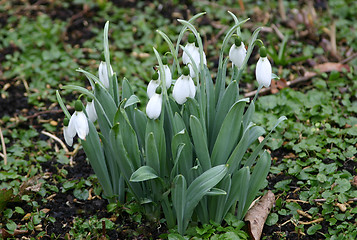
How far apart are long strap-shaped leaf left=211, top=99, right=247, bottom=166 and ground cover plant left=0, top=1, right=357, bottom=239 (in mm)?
347

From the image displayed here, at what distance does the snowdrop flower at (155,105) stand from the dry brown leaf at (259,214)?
753 millimetres

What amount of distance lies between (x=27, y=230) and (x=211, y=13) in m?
2.82

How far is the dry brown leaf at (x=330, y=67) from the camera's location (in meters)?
3.59

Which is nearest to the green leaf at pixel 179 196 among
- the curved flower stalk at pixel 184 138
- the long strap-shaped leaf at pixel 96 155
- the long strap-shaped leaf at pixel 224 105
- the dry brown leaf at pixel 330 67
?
the curved flower stalk at pixel 184 138

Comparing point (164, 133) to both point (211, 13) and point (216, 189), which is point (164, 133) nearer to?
point (216, 189)

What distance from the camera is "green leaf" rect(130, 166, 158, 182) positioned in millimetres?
1998

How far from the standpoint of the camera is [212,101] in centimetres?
219

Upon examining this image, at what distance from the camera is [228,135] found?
207 cm

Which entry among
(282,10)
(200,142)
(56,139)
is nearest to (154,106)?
(200,142)

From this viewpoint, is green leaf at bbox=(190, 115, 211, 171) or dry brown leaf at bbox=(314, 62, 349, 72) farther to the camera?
dry brown leaf at bbox=(314, 62, 349, 72)

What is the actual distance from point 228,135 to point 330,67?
188 centimetres

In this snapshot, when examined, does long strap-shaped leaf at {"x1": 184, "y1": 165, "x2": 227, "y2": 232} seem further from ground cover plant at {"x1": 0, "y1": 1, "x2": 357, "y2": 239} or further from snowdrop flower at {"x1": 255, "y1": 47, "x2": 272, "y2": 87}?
snowdrop flower at {"x1": 255, "y1": 47, "x2": 272, "y2": 87}

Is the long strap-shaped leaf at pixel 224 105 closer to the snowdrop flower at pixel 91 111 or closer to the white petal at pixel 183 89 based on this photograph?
the white petal at pixel 183 89

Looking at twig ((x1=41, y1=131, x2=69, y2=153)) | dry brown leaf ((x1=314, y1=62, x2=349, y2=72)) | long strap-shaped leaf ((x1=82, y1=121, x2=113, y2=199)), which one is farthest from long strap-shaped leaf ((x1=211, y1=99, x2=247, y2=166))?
dry brown leaf ((x1=314, y1=62, x2=349, y2=72))
